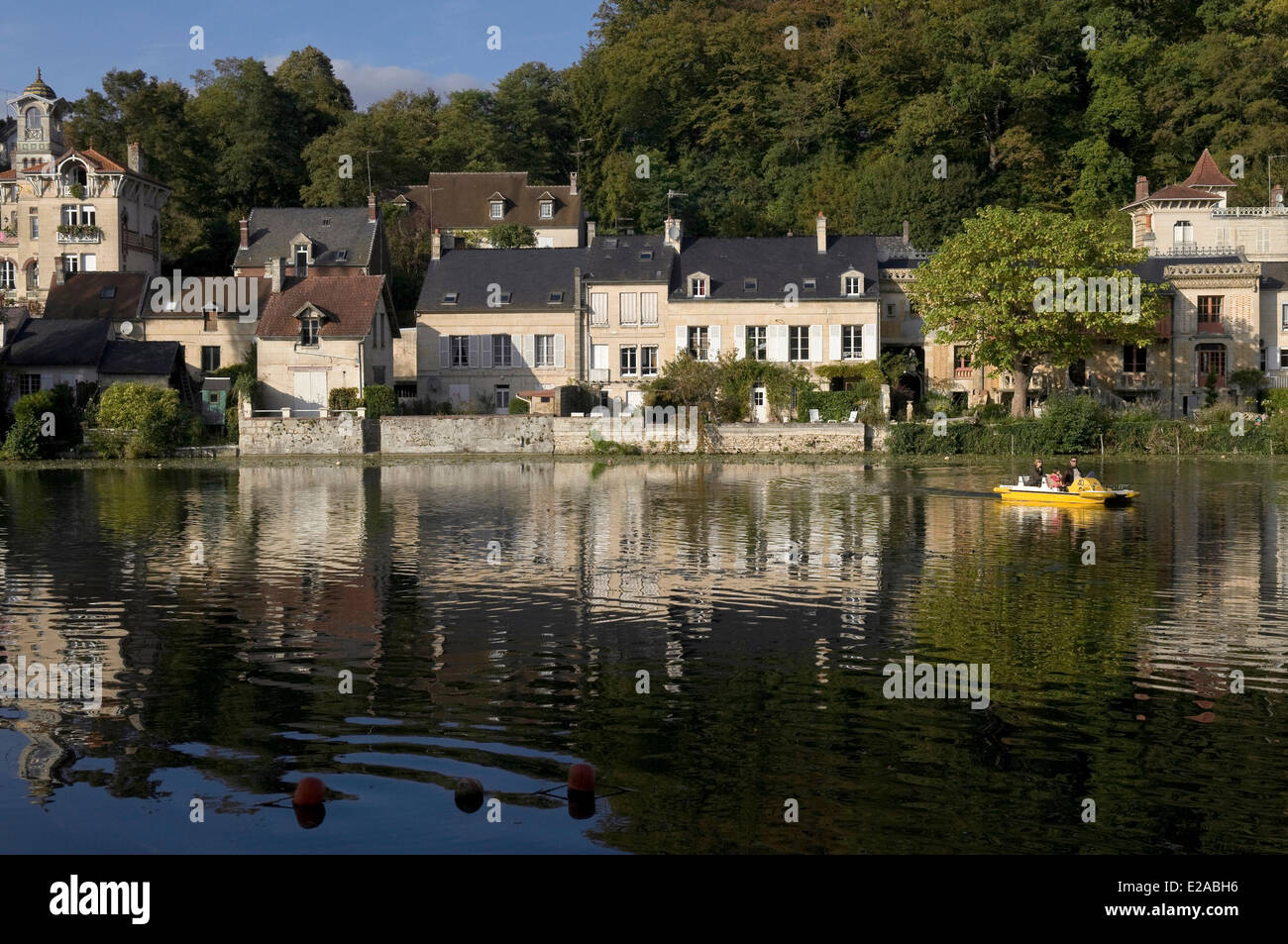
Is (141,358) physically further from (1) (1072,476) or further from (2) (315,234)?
(1) (1072,476)

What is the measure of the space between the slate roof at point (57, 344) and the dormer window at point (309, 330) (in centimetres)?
927

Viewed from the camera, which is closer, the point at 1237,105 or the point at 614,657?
the point at 614,657

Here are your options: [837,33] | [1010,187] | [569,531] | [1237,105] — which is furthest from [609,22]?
[569,531]

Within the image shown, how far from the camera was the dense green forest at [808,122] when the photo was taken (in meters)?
84.9

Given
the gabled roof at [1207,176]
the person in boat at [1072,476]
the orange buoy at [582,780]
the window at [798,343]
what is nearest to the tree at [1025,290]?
the window at [798,343]

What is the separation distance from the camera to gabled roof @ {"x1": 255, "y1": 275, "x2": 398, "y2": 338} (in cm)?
6378

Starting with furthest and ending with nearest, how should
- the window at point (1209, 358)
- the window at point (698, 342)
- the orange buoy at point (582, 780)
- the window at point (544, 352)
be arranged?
the window at point (544, 352) → the window at point (698, 342) → the window at point (1209, 358) → the orange buoy at point (582, 780)

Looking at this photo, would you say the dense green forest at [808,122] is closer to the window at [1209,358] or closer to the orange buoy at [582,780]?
the window at [1209,358]

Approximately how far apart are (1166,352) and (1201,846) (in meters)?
61.8

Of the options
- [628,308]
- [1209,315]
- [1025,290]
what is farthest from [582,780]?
[1209,315]

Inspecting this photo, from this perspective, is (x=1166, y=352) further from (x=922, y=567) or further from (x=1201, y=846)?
(x=1201, y=846)

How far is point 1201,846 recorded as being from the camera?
11641mm

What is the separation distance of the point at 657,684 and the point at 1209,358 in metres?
59.7
